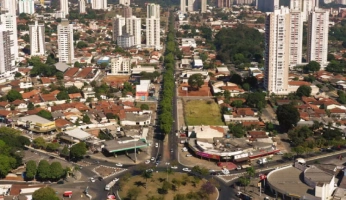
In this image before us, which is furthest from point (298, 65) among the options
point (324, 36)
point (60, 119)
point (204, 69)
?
point (60, 119)

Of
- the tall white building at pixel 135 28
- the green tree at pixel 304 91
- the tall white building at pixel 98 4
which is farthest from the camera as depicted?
the tall white building at pixel 98 4

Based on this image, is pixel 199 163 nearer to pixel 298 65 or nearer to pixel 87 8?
pixel 298 65

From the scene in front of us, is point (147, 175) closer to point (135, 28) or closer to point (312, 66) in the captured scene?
point (312, 66)

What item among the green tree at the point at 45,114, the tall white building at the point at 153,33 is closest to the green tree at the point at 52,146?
the green tree at the point at 45,114

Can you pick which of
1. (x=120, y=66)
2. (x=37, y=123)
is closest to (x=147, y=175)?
(x=37, y=123)

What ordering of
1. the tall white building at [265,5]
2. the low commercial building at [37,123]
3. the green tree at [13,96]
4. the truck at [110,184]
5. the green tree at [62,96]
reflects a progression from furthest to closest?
the tall white building at [265,5] → the green tree at [62,96] → the green tree at [13,96] → the low commercial building at [37,123] → the truck at [110,184]

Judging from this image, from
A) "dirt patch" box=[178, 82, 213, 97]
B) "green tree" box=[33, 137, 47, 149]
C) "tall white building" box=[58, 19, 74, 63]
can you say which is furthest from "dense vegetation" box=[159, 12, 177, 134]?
"tall white building" box=[58, 19, 74, 63]

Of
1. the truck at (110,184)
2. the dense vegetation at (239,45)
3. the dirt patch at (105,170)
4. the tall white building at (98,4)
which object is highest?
the tall white building at (98,4)

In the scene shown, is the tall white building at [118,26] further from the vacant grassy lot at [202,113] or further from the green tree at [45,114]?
the green tree at [45,114]

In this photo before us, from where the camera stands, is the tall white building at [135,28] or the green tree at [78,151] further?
the tall white building at [135,28]
